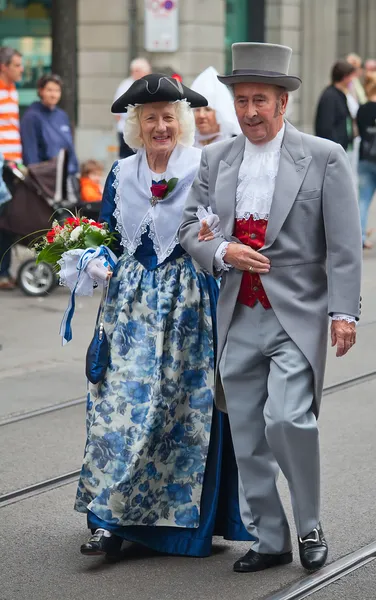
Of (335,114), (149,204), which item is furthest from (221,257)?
(335,114)

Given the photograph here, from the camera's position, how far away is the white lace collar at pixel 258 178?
4461mm

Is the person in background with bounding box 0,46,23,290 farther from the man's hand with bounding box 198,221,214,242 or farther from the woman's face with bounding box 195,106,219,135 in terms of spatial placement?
the man's hand with bounding box 198,221,214,242

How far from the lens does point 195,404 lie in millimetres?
4785

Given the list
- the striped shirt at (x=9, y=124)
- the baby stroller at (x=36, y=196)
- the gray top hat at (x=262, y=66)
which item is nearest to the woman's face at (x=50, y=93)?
the striped shirt at (x=9, y=124)

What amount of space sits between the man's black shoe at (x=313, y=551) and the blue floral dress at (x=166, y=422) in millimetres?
270

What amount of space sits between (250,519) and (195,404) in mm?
481

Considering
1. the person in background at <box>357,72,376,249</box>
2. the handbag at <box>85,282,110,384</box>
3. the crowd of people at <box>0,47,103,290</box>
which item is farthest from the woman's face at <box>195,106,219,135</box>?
the person in background at <box>357,72,376,249</box>

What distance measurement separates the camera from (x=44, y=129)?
37.7 feet

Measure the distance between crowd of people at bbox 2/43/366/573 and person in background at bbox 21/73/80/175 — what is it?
6633mm

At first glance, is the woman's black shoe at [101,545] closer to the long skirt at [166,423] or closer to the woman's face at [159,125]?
the long skirt at [166,423]

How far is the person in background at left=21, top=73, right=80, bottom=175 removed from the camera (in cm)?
1147

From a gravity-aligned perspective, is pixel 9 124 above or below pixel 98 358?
above

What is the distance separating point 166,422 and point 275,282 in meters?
0.71

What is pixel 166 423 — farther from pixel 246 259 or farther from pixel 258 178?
pixel 258 178
